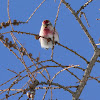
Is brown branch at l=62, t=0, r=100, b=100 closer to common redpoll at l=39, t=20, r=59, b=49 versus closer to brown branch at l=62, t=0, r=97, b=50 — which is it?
brown branch at l=62, t=0, r=97, b=50

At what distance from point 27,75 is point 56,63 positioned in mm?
200

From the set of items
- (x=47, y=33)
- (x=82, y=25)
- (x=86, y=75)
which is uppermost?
(x=47, y=33)

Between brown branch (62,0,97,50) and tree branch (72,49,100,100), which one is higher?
brown branch (62,0,97,50)

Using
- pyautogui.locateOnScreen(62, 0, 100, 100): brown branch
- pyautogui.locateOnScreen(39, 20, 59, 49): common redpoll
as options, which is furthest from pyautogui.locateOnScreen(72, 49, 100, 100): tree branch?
pyautogui.locateOnScreen(39, 20, 59, 49): common redpoll

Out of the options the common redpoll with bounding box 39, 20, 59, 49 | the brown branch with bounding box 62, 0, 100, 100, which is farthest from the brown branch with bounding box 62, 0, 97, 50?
the common redpoll with bounding box 39, 20, 59, 49

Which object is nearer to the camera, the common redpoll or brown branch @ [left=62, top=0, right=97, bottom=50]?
brown branch @ [left=62, top=0, right=97, bottom=50]

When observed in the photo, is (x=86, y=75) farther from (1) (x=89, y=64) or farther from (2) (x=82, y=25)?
(2) (x=82, y=25)

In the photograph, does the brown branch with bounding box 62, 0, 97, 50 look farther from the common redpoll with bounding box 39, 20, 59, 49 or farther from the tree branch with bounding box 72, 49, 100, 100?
the common redpoll with bounding box 39, 20, 59, 49

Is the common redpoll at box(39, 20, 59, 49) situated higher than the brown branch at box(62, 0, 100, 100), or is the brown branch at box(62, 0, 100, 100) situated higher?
the common redpoll at box(39, 20, 59, 49)

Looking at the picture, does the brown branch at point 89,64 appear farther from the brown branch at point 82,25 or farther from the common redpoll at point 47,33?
the common redpoll at point 47,33

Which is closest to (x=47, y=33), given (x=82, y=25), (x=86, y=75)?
(x=82, y=25)

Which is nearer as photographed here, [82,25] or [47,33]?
[82,25]

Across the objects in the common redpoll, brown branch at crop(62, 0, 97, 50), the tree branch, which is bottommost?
the tree branch

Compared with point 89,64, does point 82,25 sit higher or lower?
higher
